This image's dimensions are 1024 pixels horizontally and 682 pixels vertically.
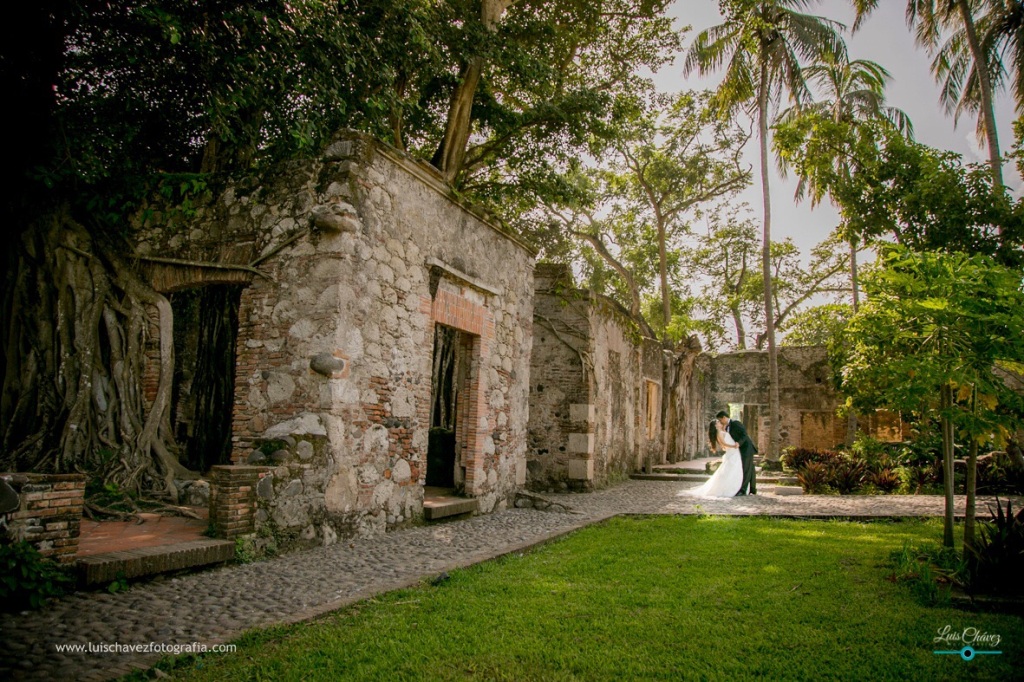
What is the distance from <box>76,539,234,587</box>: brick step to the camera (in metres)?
4.07

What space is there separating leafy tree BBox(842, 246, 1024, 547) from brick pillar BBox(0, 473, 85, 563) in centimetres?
575

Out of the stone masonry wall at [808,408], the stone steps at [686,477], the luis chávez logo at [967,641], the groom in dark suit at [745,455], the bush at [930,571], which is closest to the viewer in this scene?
the luis chávez logo at [967,641]

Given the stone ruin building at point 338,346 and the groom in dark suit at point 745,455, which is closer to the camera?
the stone ruin building at point 338,346

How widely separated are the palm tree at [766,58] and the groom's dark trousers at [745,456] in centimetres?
444

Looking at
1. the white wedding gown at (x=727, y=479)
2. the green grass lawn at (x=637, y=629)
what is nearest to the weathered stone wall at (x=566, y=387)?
the white wedding gown at (x=727, y=479)

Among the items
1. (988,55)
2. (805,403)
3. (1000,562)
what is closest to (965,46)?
(988,55)

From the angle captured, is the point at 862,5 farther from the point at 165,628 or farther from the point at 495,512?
the point at 165,628

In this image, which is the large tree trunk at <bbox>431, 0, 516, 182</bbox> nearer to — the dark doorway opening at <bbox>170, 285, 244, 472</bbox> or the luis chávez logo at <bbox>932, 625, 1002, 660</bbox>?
the dark doorway opening at <bbox>170, 285, 244, 472</bbox>

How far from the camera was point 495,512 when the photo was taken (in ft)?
29.0

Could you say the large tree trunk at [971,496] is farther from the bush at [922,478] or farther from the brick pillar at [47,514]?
the bush at [922,478]

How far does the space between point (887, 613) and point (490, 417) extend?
5.58 metres

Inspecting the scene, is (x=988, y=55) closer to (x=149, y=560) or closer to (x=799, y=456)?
(x=799, y=456)

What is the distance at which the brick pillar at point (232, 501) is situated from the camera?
5172 mm

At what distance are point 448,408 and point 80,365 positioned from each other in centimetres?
571
